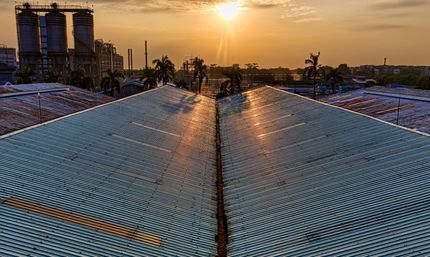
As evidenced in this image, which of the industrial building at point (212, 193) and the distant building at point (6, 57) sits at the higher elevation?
the distant building at point (6, 57)

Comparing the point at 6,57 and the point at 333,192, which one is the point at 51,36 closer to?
the point at 333,192

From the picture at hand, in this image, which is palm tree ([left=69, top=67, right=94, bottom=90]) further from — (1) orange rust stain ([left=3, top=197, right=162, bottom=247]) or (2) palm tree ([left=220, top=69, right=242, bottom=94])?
(1) orange rust stain ([left=3, top=197, right=162, bottom=247])

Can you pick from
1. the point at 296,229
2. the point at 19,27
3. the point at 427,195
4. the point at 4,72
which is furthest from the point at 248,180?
the point at 4,72

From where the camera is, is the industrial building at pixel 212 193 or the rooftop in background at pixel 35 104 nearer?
the industrial building at pixel 212 193

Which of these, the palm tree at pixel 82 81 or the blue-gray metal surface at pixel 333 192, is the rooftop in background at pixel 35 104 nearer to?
the palm tree at pixel 82 81

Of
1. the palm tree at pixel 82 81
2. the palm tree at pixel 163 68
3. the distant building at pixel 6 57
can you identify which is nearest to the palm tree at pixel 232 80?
the palm tree at pixel 163 68

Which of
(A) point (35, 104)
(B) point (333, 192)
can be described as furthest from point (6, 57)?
(B) point (333, 192)
